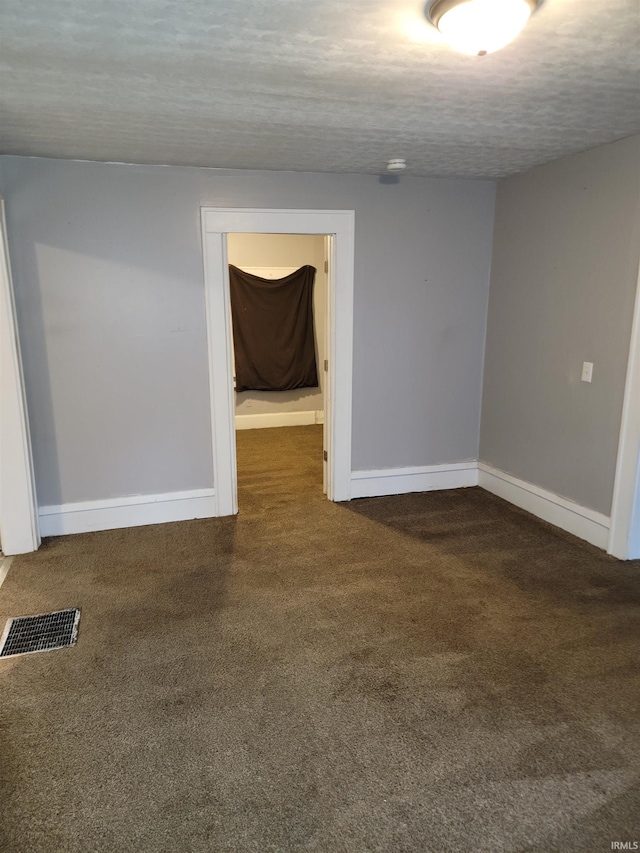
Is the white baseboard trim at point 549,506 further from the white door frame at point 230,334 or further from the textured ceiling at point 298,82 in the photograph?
the textured ceiling at point 298,82

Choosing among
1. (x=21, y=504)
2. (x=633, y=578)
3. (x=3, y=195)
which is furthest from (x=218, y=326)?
(x=633, y=578)

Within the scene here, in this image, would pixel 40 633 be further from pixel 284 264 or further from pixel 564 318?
pixel 284 264

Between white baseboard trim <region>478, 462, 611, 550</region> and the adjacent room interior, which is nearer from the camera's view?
white baseboard trim <region>478, 462, 611, 550</region>

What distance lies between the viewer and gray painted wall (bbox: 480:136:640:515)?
10.2 feet

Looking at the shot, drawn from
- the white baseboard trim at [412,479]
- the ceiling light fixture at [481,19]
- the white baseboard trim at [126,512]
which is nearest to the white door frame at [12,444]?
the white baseboard trim at [126,512]

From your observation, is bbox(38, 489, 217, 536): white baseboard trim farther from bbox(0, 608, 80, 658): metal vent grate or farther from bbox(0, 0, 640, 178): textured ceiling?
bbox(0, 0, 640, 178): textured ceiling

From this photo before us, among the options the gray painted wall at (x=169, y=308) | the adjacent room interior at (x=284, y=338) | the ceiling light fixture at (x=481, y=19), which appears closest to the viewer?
the ceiling light fixture at (x=481, y=19)

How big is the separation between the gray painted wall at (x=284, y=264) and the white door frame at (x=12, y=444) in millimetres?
3428

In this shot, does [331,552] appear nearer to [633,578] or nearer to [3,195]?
[633,578]

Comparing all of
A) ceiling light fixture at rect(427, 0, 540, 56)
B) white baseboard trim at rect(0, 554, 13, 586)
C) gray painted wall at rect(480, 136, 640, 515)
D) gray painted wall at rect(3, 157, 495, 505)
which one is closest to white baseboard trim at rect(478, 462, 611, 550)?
gray painted wall at rect(480, 136, 640, 515)

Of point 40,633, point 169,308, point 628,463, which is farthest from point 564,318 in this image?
point 40,633

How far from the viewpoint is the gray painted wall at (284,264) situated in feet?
20.9

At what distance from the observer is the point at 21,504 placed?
3328mm

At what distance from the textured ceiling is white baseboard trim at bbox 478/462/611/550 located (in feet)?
7.11
